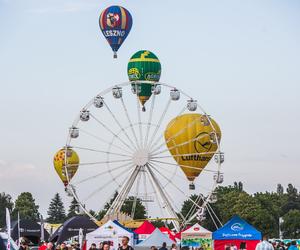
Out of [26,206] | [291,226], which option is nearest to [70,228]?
[291,226]

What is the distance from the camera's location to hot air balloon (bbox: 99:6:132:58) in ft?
212

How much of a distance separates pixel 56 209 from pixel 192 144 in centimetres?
11908

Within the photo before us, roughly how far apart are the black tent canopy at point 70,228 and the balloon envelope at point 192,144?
24.6 metres

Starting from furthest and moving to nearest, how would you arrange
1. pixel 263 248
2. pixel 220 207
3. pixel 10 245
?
1. pixel 220 207
2. pixel 263 248
3. pixel 10 245

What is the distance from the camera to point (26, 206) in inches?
6191

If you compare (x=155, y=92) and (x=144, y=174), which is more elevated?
(x=155, y=92)

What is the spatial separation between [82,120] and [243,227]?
2611cm

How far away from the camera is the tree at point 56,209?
181125 mm

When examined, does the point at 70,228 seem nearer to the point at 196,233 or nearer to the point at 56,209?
the point at 196,233

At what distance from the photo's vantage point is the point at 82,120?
62875 millimetres

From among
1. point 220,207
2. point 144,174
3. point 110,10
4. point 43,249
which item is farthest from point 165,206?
point 220,207

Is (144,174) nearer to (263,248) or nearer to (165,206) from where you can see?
(165,206)

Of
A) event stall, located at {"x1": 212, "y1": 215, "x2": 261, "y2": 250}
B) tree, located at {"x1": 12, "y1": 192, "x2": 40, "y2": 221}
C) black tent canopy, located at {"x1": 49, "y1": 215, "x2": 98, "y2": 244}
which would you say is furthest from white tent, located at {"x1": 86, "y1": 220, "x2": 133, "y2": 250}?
tree, located at {"x1": 12, "y1": 192, "x2": 40, "y2": 221}

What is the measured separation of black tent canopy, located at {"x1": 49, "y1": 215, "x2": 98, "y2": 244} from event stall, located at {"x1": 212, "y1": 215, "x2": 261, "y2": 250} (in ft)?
20.8
